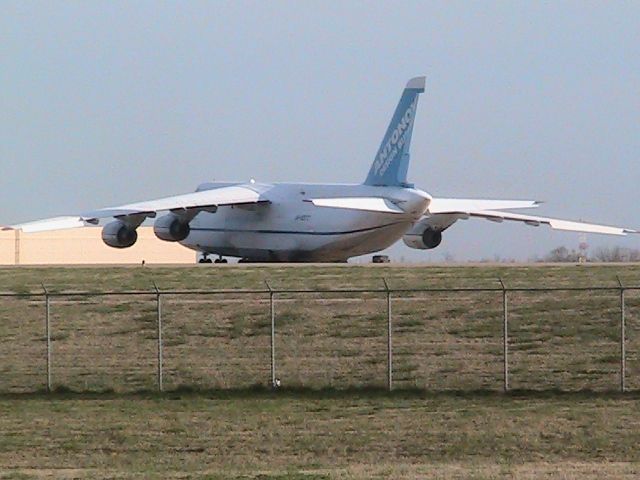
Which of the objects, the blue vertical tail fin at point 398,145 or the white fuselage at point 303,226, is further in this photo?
the blue vertical tail fin at point 398,145

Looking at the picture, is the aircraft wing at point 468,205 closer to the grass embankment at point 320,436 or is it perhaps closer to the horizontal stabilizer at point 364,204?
the horizontal stabilizer at point 364,204

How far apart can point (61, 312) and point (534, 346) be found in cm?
1051

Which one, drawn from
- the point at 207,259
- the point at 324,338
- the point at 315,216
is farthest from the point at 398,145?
the point at 324,338

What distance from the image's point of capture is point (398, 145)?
54.8 m

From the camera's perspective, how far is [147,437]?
1873cm

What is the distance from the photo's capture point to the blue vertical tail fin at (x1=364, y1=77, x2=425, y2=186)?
54.6 metres

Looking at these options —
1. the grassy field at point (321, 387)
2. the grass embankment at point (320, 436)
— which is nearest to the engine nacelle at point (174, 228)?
the grassy field at point (321, 387)

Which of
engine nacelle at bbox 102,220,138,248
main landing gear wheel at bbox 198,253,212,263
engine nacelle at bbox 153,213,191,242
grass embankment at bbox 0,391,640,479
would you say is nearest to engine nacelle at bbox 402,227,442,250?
main landing gear wheel at bbox 198,253,212,263

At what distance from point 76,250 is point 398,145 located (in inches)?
1127

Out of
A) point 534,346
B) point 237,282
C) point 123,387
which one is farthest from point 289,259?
point 123,387

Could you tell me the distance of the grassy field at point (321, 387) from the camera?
17.1 m

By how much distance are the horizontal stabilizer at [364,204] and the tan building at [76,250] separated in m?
26.9

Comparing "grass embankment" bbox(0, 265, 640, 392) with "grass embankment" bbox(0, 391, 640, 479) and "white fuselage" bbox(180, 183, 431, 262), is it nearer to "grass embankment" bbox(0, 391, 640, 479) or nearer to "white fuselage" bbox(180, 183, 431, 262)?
"grass embankment" bbox(0, 391, 640, 479)

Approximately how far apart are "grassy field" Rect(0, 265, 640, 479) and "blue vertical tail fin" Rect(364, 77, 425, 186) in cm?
1297
